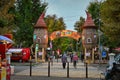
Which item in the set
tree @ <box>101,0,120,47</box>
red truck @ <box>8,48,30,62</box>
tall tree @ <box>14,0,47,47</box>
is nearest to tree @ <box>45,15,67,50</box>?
tall tree @ <box>14,0,47,47</box>

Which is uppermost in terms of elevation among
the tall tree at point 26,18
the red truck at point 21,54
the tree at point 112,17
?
the tall tree at point 26,18

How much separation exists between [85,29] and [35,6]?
13.0 meters

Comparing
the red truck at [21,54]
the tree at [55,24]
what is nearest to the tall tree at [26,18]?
the red truck at [21,54]

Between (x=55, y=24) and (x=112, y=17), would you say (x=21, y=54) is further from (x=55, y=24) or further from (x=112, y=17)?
(x=55, y=24)

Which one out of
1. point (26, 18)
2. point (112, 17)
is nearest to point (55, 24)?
point (26, 18)

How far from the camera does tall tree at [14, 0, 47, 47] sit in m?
73.4

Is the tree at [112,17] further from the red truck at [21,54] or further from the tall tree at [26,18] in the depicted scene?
the tall tree at [26,18]

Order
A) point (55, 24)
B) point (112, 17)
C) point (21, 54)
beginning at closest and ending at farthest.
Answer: point (112, 17) < point (21, 54) < point (55, 24)

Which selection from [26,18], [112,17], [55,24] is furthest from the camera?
[55,24]

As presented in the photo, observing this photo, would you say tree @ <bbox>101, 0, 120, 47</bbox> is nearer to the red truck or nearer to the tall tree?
the red truck

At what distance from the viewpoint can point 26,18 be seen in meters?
74.6

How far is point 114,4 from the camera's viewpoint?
30375mm

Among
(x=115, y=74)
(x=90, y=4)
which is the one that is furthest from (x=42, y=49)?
(x=115, y=74)

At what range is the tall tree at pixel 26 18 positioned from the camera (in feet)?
241
